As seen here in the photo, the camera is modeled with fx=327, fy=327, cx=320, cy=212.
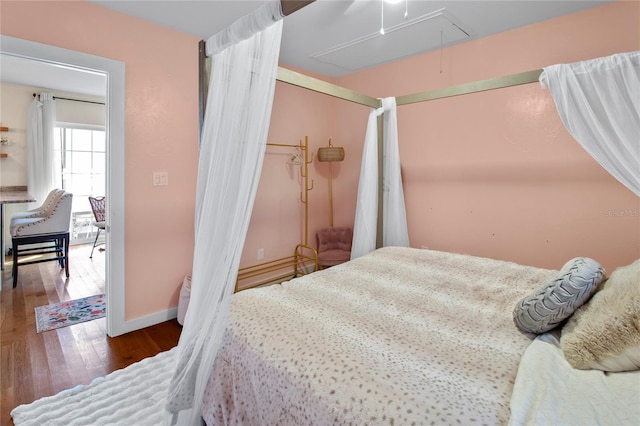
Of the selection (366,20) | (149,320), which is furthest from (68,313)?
(366,20)

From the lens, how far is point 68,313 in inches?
118

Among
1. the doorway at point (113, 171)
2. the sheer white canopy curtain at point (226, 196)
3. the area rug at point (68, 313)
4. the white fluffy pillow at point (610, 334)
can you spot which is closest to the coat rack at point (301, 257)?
the doorway at point (113, 171)

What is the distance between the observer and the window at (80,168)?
18.1ft

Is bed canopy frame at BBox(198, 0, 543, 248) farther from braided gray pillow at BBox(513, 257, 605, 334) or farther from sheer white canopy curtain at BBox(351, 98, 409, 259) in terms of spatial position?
braided gray pillow at BBox(513, 257, 605, 334)

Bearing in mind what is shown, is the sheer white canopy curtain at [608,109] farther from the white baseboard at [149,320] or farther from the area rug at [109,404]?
the white baseboard at [149,320]

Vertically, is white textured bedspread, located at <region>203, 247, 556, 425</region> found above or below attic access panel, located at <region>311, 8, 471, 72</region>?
below

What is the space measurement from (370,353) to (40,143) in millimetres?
6054

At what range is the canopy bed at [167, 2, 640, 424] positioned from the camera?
→ 39.3 inches

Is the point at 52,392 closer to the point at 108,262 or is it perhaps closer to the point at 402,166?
the point at 108,262

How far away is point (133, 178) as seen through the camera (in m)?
2.63

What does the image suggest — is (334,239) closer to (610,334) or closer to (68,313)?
(68,313)

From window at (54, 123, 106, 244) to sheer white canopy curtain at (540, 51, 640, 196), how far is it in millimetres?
6445

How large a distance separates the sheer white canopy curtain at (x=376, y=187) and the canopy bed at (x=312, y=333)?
95 centimetres

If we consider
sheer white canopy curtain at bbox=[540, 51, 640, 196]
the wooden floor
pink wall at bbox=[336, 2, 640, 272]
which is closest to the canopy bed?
sheer white canopy curtain at bbox=[540, 51, 640, 196]
